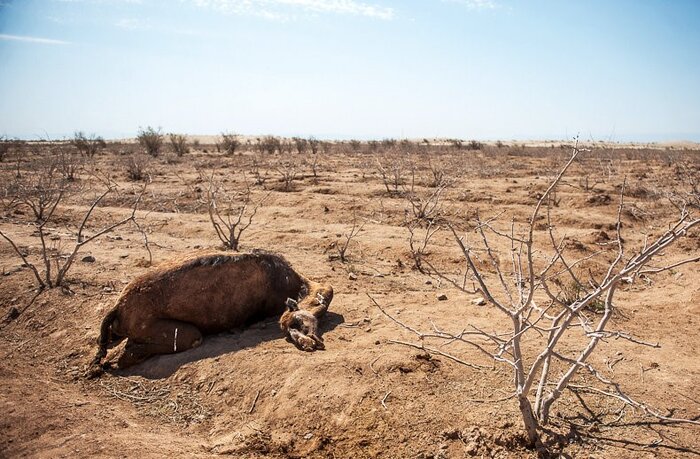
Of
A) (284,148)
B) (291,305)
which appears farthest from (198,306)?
(284,148)

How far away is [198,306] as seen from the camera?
372cm

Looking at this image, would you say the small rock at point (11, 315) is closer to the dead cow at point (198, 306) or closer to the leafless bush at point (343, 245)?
the dead cow at point (198, 306)

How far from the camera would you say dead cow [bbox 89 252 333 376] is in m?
3.58

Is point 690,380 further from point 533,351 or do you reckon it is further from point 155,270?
point 155,270

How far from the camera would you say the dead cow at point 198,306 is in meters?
3.58

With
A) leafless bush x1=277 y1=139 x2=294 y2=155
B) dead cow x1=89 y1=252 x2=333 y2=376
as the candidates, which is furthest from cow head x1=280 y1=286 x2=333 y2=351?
leafless bush x1=277 y1=139 x2=294 y2=155

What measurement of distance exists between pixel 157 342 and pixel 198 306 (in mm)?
410

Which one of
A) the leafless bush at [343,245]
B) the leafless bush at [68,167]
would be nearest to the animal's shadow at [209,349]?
the leafless bush at [343,245]

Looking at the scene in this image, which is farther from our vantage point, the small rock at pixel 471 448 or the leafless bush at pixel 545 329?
the small rock at pixel 471 448

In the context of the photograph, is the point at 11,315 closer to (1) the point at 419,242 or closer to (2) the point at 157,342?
(2) the point at 157,342

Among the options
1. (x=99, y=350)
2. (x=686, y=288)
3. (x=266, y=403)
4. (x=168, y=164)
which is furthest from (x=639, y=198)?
(x=168, y=164)

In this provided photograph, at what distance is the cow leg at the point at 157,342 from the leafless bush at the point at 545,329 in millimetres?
1785

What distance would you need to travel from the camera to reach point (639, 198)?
394 inches

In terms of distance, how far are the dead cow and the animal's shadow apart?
59mm
